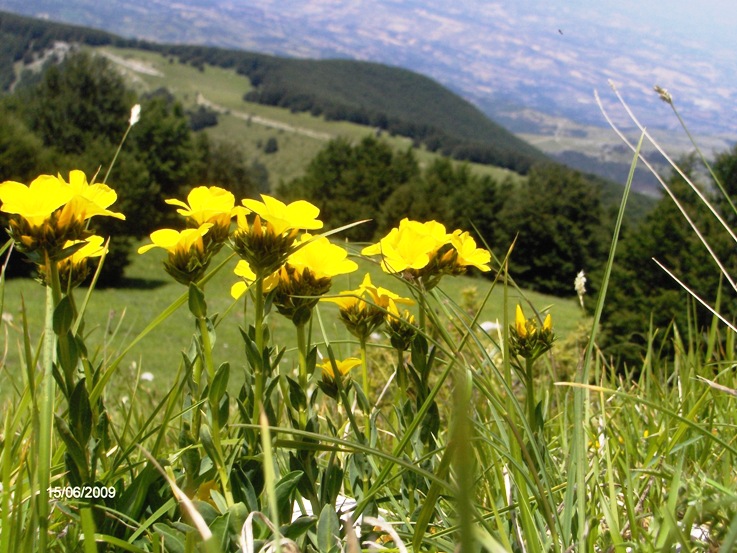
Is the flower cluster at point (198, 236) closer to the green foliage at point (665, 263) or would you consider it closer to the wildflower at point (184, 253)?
the wildflower at point (184, 253)

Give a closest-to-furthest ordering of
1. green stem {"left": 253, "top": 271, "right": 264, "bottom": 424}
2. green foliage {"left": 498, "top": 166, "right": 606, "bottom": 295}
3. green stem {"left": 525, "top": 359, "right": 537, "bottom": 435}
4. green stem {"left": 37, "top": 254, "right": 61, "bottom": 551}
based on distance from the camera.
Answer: green stem {"left": 37, "top": 254, "right": 61, "bottom": 551}
green stem {"left": 253, "top": 271, "right": 264, "bottom": 424}
green stem {"left": 525, "top": 359, "right": 537, "bottom": 435}
green foliage {"left": 498, "top": 166, "right": 606, "bottom": 295}

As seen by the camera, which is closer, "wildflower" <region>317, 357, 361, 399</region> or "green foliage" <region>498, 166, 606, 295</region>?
"wildflower" <region>317, 357, 361, 399</region>

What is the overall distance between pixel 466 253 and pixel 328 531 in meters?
→ 0.52

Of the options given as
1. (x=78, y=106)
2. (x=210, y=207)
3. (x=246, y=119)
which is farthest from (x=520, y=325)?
(x=246, y=119)

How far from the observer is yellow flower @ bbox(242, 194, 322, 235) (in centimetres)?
92

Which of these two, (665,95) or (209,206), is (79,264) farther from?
(665,95)

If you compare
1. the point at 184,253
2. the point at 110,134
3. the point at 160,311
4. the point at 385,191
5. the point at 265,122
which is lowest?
the point at 265,122

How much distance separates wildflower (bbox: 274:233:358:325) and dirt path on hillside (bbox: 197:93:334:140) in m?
115

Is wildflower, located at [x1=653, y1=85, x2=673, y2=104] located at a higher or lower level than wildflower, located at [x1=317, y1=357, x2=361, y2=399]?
higher

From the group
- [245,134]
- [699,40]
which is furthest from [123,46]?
[699,40]

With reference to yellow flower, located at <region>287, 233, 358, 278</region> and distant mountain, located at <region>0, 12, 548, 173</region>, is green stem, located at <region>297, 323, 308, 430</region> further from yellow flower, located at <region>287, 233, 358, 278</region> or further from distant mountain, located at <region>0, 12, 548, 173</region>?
distant mountain, located at <region>0, 12, 548, 173</region>

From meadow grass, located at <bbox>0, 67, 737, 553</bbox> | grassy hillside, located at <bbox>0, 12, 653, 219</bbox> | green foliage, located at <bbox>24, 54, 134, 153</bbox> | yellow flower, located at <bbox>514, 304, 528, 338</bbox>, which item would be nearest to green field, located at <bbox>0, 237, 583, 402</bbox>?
green foliage, located at <bbox>24, 54, 134, 153</bbox>

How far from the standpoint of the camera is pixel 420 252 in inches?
41.2

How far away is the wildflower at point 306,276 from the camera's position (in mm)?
984
